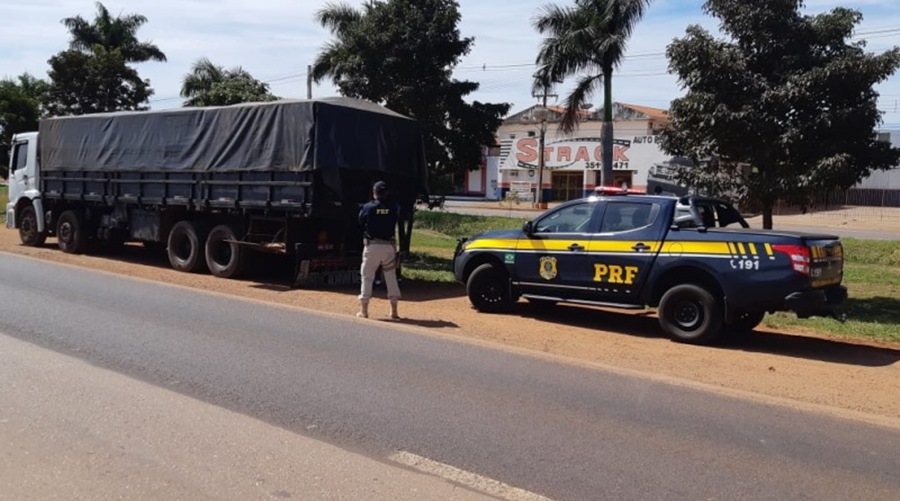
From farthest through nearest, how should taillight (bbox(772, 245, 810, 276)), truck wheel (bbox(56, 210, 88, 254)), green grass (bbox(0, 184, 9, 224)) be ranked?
green grass (bbox(0, 184, 9, 224)) → truck wheel (bbox(56, 210, 88, 254)) → taillight (bbox(772, 245, 810, 276))

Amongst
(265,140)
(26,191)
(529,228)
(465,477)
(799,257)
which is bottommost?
(465,477)

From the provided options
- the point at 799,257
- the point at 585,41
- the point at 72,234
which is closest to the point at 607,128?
the point at 585,41

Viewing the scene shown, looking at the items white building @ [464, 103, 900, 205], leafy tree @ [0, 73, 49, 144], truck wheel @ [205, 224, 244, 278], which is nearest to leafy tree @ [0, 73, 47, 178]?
leafy tree @ [0, 73, 49, 144]

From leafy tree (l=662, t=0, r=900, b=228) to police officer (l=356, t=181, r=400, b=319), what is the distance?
213 inches

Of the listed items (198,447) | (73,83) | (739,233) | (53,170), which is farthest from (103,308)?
(73,83)

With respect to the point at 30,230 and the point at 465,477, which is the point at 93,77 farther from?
the point at 465,477

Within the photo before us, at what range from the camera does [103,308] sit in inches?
424

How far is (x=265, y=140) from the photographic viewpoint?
13.9 m

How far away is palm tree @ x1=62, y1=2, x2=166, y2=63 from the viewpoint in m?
37.1

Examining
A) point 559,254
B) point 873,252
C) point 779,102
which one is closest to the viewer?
point 559,254

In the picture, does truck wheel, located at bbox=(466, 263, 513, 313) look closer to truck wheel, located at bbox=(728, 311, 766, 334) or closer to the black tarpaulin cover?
truck wheel, located at bbox=(728, 311, 766, 334)

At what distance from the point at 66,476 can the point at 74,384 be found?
A: 2.24 m

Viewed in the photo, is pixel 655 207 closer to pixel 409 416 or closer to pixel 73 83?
pixel 409 416

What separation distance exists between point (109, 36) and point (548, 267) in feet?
106
